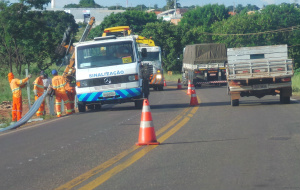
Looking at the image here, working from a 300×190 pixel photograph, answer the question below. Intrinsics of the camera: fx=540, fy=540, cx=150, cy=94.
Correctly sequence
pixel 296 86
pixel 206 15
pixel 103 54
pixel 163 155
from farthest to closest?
pixel 206 15
pixel 296 86
pixel 103 54
pixel 163 155

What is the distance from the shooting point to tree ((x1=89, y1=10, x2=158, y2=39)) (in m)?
79.9

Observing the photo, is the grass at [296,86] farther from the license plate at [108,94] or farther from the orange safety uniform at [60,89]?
the orange safety uniform at [60,89]

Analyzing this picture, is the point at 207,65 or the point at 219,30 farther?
the point at 219,30

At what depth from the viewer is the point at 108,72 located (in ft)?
61.3

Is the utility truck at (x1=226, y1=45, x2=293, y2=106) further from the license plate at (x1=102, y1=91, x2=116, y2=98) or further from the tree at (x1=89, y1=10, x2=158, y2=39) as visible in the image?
the tree at (x1=89, y1=10, x2=158, y2=39)

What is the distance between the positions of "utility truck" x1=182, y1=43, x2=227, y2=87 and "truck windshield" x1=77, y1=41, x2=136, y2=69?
17.9 m

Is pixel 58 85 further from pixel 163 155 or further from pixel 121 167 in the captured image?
pixel 121 167

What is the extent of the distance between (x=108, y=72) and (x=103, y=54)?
84 centimetres

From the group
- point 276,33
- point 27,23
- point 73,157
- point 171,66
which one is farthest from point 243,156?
point 276,33

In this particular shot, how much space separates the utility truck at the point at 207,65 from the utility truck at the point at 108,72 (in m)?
18.0

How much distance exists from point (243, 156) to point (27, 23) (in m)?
28.5

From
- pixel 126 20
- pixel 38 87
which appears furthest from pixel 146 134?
pixel 126 20

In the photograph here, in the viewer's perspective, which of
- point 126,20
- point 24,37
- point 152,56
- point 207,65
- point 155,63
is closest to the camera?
point 155,63

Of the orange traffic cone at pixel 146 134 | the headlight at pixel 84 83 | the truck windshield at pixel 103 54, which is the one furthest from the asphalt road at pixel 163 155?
the truck windshield at pixel 103 54
